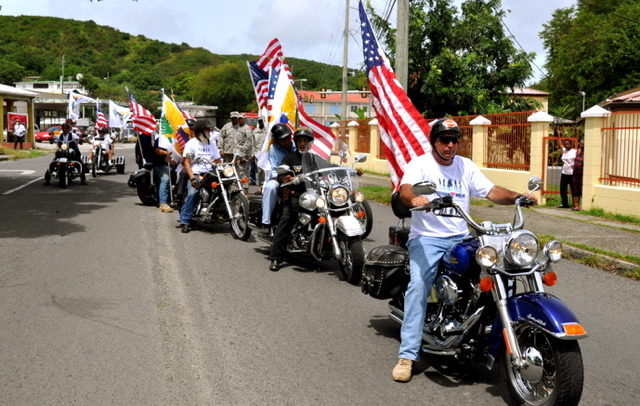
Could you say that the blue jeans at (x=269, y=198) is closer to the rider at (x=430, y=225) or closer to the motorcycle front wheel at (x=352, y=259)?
the motorcycle front wheel at (x=352, y=259)

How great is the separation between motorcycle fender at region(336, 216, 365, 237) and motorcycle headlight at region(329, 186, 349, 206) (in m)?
0.19

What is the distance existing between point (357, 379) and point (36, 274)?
15.4ft

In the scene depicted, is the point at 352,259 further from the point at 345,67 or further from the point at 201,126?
the point at 345,67

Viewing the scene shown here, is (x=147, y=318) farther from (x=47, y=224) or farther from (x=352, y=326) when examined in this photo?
(x=47, y=224)

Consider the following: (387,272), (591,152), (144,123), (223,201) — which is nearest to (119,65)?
(144,123)

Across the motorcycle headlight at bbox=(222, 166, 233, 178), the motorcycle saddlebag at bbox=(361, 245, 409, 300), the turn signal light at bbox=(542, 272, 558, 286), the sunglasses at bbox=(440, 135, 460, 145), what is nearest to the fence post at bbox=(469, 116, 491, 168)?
the motorcycle headlight at bbox=(222, 166, 233, 178)

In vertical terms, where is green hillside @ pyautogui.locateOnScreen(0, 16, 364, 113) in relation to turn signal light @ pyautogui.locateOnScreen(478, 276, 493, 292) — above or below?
above

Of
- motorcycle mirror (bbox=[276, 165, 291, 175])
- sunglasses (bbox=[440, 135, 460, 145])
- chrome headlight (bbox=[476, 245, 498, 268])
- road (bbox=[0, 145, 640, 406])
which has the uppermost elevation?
sunglasses (bbox=[440, 135, 460, 145])

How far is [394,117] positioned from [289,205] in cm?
160

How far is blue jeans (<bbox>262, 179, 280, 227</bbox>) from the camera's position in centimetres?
926

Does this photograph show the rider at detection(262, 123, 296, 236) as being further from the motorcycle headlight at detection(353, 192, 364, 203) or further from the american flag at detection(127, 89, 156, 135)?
the american flag at detection(127, 89, 156, 135)

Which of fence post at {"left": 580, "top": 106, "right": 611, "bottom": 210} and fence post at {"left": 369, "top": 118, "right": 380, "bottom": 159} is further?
fence post at {"left": 369, "top": 118, "right": 380, "bottom": 159}

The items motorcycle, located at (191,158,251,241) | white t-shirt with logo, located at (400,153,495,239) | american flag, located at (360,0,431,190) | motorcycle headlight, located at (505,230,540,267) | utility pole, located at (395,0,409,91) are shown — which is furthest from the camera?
utility pole, located at (395,0,409,91)

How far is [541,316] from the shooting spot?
4.06m
